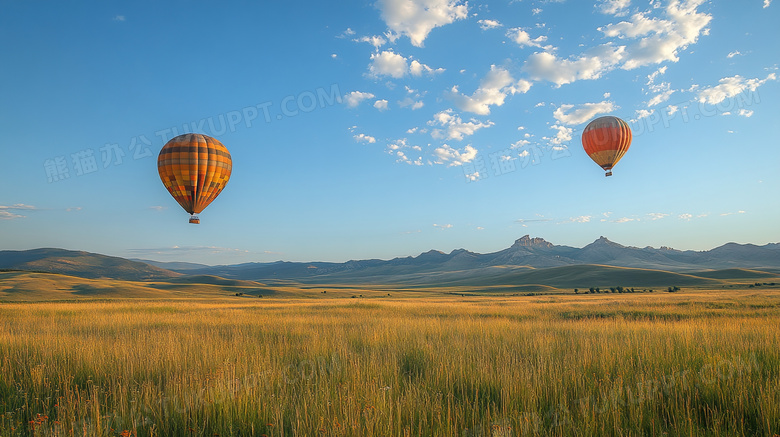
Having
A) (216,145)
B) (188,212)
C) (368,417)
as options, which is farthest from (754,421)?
(188,212)

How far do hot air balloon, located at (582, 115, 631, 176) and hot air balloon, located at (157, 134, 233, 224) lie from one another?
32.1 meters

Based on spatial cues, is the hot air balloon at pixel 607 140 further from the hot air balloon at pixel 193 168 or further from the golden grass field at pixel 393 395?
the hot air balloon at pixel 193 168

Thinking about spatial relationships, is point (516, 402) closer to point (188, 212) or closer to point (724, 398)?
point (724, 398)

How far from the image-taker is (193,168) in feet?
87.3

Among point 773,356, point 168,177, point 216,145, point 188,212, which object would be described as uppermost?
point 216,145

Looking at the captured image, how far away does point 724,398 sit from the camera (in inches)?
176

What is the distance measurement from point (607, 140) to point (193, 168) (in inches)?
1359

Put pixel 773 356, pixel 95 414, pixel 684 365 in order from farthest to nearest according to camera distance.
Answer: pixel 773 356 → pixel 684 365 → pixel 95 414

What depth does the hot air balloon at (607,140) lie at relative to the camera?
3406 centimetres

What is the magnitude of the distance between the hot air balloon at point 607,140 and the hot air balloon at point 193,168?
32147 millimetres

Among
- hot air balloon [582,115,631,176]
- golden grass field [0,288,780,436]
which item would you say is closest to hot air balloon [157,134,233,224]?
golden grass field [0,288,780,436]

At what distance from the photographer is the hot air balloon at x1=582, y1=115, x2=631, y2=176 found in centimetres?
3406

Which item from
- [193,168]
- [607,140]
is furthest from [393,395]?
[607,140]

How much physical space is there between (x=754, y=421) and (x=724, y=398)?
318 mm
